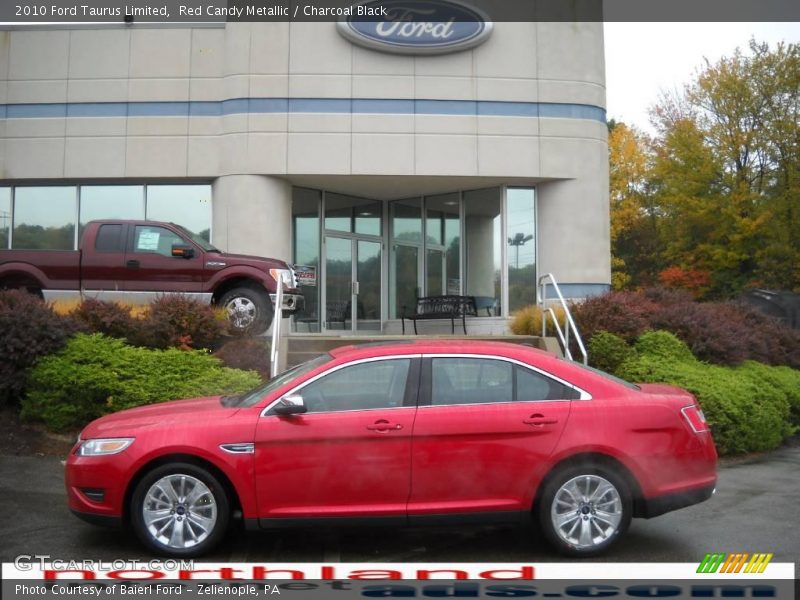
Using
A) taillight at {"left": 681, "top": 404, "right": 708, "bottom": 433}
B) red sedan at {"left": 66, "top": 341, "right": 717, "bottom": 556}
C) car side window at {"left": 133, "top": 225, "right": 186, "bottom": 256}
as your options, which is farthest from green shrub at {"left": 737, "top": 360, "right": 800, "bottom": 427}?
car side window at {"left": 133, "top": 225, "right": 186, "bottom": 256}

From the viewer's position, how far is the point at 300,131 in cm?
1647

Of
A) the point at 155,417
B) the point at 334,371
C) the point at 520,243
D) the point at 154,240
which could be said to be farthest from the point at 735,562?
the point at 520,243

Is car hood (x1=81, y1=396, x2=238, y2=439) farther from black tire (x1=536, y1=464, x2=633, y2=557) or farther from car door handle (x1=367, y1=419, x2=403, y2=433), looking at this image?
black tire (x1=536, y1=464, x2=633, y2=557)

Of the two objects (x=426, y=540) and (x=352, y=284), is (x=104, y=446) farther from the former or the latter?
(x=352, y=284)

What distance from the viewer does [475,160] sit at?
16703mm

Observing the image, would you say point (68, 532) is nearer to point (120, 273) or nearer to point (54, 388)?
point (54, 388)

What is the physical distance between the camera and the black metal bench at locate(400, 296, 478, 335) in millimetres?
16688

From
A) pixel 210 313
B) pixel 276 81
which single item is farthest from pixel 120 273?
pixel 276 81

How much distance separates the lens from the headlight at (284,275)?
12.1m

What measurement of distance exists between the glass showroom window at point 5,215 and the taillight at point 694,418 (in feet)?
50.6

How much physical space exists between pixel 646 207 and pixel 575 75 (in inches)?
910

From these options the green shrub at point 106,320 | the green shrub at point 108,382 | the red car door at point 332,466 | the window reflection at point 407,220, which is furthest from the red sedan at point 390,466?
the window reflection at point 407,220

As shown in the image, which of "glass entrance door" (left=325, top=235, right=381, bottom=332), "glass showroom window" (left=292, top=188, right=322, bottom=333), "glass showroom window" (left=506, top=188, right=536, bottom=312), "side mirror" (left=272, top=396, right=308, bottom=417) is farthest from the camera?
"glass entrance door" (left=325, top=235, right=381, bottom=332)

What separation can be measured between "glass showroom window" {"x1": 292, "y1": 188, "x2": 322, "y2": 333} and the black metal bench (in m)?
2.04
